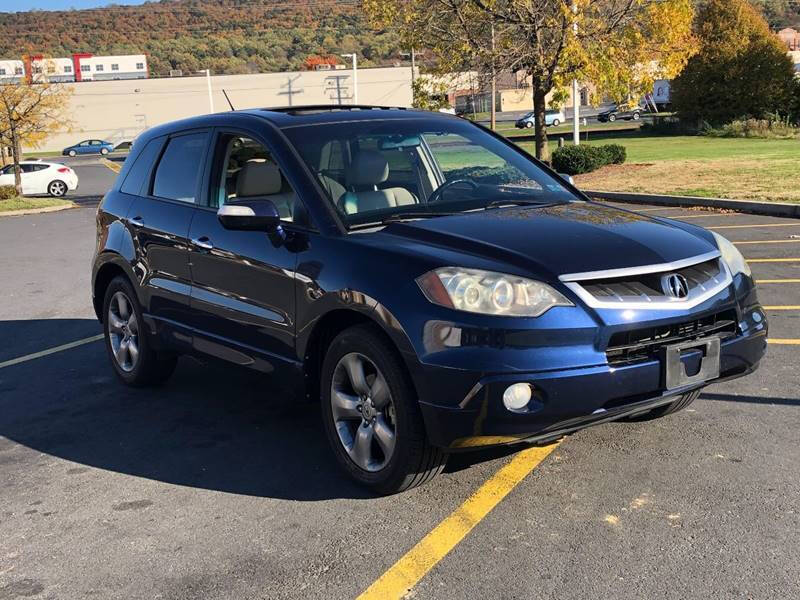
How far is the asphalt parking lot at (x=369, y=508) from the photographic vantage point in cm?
325

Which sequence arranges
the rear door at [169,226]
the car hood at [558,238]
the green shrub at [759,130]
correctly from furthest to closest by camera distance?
the green shrub at [759,130]
the rear door at [169,226]
the car hood at [558,238]

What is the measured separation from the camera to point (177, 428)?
5.20 meters

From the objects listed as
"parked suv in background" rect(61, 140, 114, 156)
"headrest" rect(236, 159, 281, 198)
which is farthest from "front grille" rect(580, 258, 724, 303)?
"parked suv in background" rect(61, 140, 114, 156)

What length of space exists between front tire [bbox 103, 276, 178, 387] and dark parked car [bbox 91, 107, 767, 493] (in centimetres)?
18

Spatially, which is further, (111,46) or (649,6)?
(111,46)

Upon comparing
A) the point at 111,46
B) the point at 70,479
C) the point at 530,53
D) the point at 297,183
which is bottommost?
the point at 70,479

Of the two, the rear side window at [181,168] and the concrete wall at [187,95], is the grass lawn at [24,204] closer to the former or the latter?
the rear side window at [181,168]

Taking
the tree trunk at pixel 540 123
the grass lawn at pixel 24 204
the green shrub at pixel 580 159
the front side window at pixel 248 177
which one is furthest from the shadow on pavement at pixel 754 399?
the grass lawn at pixel 24 204

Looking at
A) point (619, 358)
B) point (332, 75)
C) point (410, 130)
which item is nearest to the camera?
point (619, 358)

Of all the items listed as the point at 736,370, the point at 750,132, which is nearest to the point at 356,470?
the point at 736,370

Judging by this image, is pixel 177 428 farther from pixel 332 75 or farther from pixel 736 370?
pixel 332 75

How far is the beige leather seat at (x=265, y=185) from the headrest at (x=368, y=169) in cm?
34

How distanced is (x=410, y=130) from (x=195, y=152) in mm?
1365

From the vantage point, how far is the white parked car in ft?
102
